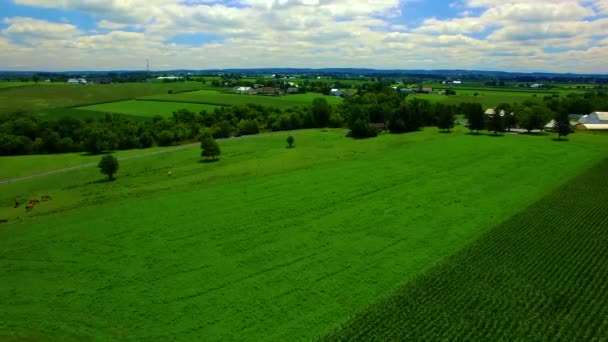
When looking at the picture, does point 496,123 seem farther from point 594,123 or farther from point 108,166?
point 108,166

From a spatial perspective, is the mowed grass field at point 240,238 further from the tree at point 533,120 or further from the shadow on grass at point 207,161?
the tree at point 533,120

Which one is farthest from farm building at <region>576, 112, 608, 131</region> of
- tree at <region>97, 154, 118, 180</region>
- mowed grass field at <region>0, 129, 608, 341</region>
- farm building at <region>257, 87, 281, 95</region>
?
farm building at <region>257, 87, 281, 95</region>

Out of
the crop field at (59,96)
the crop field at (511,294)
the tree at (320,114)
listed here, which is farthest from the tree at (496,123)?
the crop field at (59,96)

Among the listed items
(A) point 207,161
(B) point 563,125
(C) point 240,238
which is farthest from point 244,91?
(C) point 240,238

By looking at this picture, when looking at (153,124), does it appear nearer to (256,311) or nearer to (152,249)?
(152,249)

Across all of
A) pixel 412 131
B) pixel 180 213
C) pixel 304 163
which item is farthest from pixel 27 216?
pixel 412 131

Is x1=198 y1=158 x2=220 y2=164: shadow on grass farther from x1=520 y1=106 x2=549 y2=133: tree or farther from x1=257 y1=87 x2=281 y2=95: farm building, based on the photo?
x1=257 y1=87 x2=281 y2=95: farm building

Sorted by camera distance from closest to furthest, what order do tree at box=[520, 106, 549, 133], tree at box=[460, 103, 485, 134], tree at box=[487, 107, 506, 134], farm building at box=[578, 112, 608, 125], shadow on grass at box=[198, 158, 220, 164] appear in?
shadow on grass at box=[198, 158, 220, 164], tree at box=[460, 103, 485, 134], tree at box=[487, 107, 506, 134], tree at box=[520, 106, 549, 133], farm building at box=[578, 112, 608, 125]
